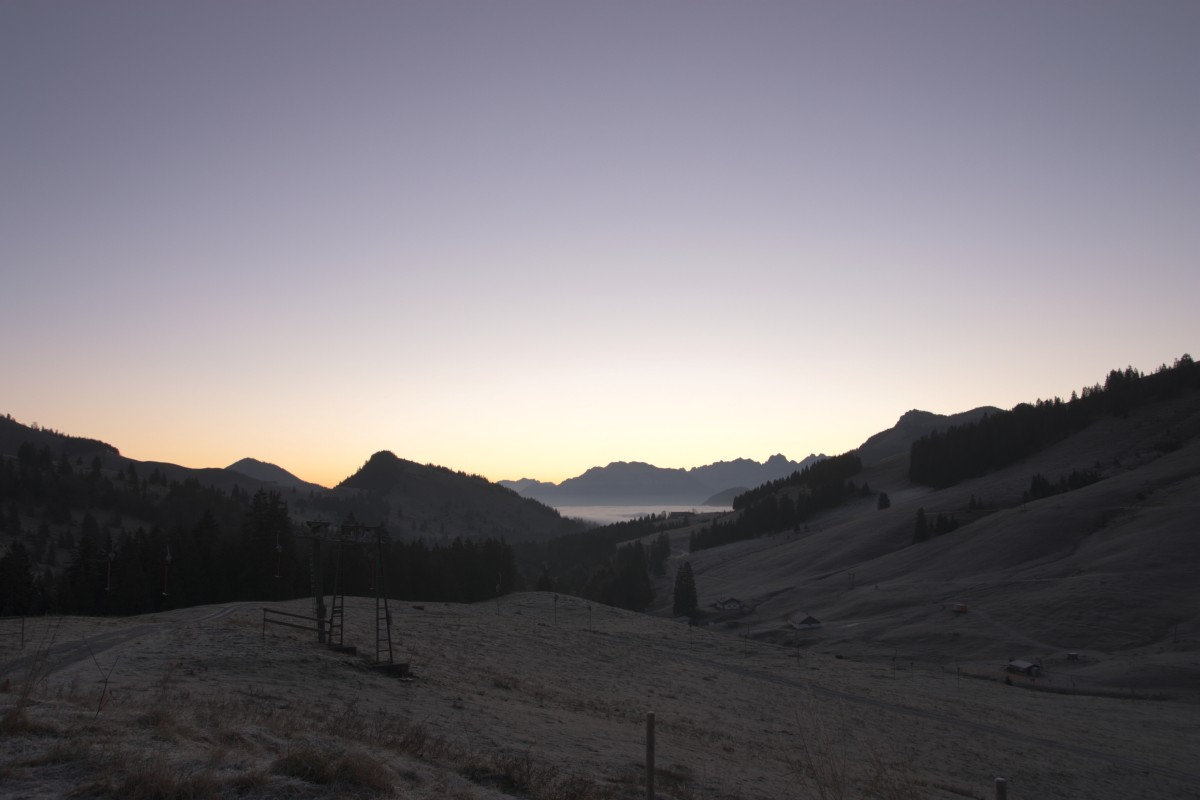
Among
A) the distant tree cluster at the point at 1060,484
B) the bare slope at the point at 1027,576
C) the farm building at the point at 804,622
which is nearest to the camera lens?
the bare slope at the point at 1027,576

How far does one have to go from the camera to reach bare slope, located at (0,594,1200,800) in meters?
11.7

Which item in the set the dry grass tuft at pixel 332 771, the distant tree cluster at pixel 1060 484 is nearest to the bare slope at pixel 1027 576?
the distant tree cluster at pixel 1060 484

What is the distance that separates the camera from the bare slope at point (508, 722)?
11719mm

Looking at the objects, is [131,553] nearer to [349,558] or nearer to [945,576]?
[349,558]

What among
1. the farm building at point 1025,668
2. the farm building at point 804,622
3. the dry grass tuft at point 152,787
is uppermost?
the dry grass tuft at point 152,787

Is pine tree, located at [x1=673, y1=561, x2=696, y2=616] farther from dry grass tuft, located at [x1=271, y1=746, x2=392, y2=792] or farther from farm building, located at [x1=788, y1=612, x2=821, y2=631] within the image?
dry grass tuft, located at [x1=271, y1=746, x2=392, y2=792]

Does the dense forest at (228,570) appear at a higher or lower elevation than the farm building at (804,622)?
higher

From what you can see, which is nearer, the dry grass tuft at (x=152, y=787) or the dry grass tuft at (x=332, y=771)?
the dry grass tuft at (x=152, y=787)

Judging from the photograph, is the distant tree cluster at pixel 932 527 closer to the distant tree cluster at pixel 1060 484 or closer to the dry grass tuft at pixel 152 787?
the distant tree cluster at pixel 1060 484

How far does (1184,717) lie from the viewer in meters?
54.2

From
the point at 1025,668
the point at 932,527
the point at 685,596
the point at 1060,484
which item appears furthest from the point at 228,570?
the point at 1060,484

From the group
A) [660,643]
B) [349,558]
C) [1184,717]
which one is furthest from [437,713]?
[349,558]

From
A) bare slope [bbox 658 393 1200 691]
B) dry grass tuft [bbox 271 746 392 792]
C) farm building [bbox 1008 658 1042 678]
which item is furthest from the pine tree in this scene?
dry grass tuft [bbox 271 746 392 792]

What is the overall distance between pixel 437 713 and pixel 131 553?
64.3 meters
